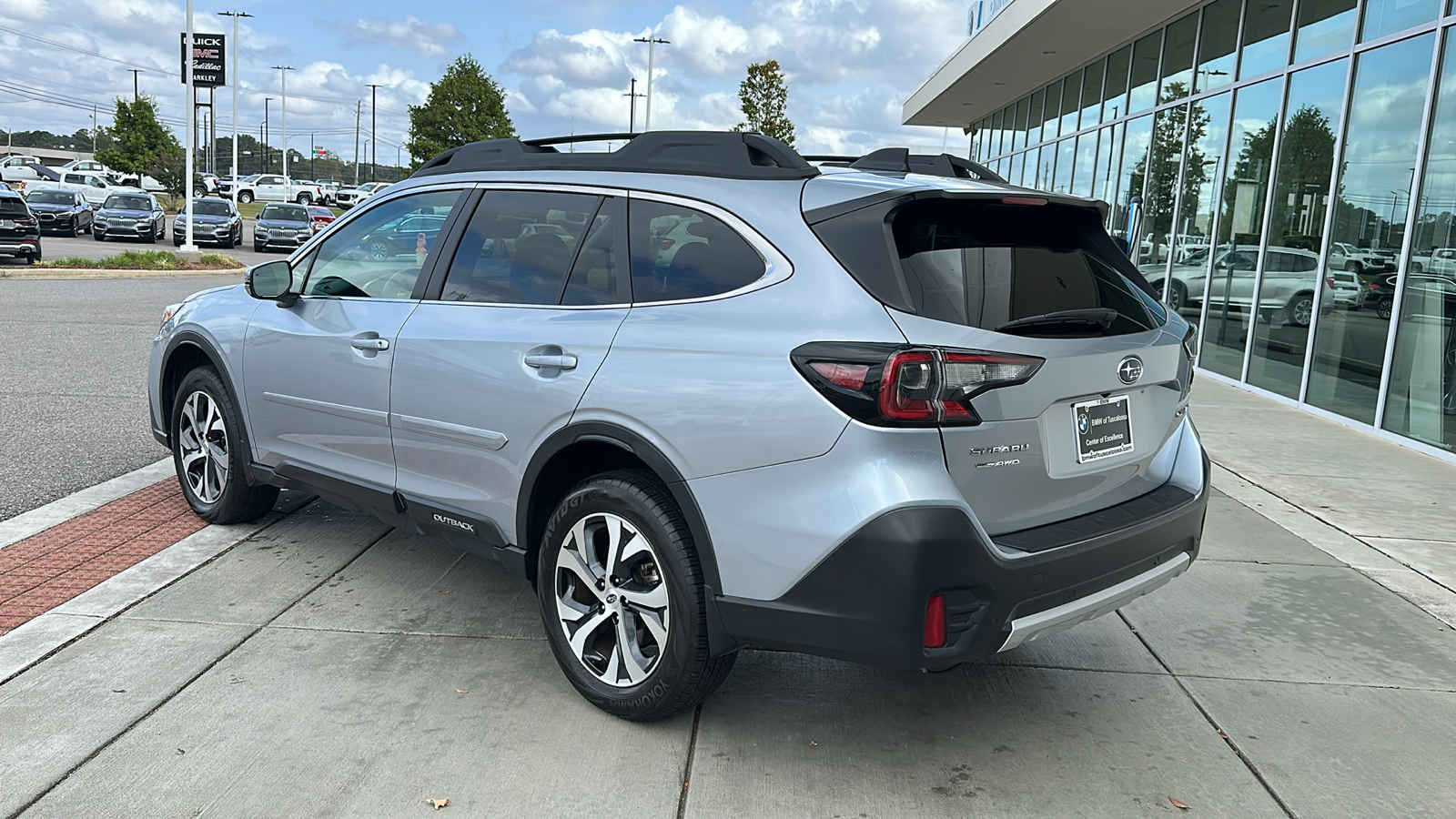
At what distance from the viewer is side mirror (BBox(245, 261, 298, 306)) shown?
4.76 m

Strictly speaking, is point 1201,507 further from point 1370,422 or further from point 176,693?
point 1370,422

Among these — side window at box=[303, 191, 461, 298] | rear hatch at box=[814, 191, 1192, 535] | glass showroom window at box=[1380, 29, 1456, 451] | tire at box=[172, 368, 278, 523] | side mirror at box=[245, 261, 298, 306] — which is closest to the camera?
rear hatch at box=[814, 191, 1192, 535]

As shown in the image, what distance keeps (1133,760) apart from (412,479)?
8.76 feet

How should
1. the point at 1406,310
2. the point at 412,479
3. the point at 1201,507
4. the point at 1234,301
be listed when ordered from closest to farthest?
the point at 1201,507
the point at 412,479
the point at 1406,310
the point at 1234,301

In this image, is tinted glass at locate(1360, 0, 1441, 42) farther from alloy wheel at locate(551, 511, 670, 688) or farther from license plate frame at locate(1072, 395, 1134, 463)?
alloy wheel at locate(551, 511, 670, 688)

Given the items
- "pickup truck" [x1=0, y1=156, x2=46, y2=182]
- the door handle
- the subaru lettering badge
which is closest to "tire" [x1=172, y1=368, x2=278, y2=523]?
the door handle

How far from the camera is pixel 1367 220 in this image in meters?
9.46

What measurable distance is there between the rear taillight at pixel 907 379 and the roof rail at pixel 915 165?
96cm

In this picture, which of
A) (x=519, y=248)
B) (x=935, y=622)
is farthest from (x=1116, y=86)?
(x=935, y=622)

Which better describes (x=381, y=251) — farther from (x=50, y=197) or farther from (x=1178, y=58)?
(x=50, y=197)

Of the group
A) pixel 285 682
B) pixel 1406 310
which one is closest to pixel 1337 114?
pixel 1406 310

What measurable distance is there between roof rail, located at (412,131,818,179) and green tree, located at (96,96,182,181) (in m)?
69.9

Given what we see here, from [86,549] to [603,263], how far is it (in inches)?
122

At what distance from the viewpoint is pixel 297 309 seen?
4.72 metres
